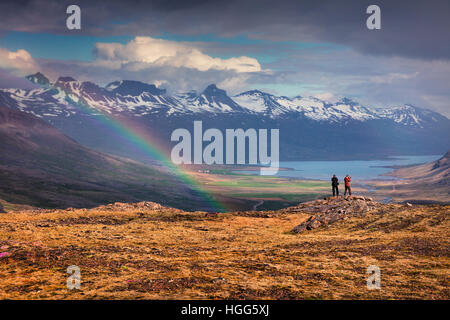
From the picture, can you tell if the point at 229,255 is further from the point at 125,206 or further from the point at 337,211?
the point at 125,206

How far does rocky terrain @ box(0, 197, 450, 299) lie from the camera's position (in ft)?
69.8

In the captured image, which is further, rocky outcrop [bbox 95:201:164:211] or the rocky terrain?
rocky outcrop [bbox 95:201:164:211]

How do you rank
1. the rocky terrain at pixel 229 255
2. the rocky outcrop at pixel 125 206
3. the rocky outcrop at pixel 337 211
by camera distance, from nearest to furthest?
the rocky terrain at pixel 229 255 < the rocky outcrop at pixel 337 211 < the rocky outcrop at pixel 125 206

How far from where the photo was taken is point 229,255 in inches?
1219

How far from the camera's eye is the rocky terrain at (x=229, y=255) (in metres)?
21.3

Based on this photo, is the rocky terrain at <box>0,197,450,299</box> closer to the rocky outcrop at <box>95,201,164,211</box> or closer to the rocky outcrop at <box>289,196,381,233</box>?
the rocky outcrop at <box>289,196,381,233</box>

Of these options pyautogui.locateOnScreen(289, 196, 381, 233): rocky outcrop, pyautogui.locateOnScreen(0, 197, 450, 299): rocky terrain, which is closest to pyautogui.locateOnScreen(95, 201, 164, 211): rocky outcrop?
pyautogui.locateOnScreen(0, 197, 450, 299): rocky terrain

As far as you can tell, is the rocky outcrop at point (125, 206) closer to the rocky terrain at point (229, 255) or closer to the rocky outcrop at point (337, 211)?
the rocky terrain at point (229, 255)

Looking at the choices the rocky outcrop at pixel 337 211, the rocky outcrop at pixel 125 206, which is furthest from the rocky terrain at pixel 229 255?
the rocky outcrop at pixel 125 206

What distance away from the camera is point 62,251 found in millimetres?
29078

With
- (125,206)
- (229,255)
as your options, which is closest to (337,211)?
(229,255)
